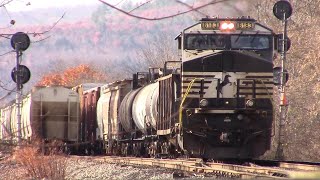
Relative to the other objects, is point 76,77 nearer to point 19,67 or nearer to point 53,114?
point 53,114

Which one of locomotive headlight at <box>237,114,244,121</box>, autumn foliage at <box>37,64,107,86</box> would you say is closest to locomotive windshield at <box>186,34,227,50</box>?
locomotive headlight at <box>237,114,244,121</box>

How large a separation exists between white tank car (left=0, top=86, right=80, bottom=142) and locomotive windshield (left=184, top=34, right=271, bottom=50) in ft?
44.9

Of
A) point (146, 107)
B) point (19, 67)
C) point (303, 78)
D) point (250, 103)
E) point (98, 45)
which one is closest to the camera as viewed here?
point (250, 103)

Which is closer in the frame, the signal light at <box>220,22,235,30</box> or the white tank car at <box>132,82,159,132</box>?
the signal light at <box>220,22,235,30</box>

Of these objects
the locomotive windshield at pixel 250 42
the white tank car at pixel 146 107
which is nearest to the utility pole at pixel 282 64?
the locomotive windshield at pixel 250 42

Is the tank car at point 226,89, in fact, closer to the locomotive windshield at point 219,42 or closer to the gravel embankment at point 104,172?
the locomotive windshield at point 219,42

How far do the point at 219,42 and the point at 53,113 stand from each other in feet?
47.5

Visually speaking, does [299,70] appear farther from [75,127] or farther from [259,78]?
[259,78]

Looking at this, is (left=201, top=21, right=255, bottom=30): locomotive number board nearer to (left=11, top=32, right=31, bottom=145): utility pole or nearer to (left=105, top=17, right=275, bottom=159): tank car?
(left=105, top=17, right=275, bottom=159): tank car

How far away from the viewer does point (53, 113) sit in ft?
104

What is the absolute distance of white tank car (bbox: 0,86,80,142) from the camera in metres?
31.3

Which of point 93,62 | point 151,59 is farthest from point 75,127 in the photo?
point 93,62

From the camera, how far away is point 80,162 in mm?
23609

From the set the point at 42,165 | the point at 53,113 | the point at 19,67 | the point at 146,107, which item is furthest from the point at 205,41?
the point at 53,113
